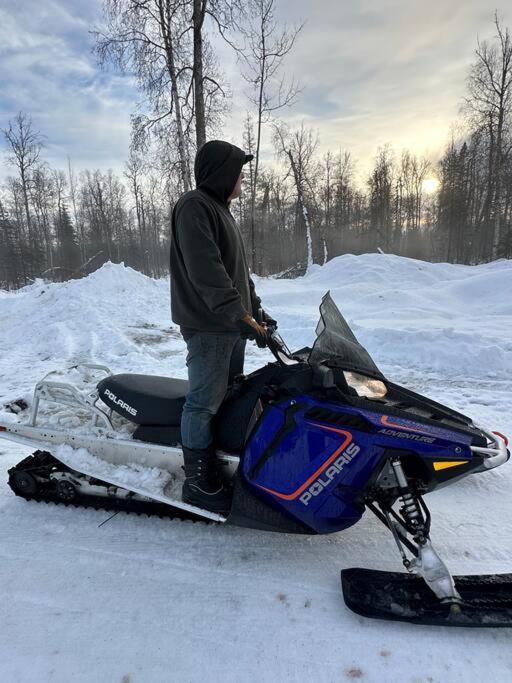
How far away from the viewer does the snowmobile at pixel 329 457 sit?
1.80 metres

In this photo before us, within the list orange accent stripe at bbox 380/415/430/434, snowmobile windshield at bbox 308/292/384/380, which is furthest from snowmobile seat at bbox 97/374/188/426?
orange accent stripe at bbox 380/415/430/434

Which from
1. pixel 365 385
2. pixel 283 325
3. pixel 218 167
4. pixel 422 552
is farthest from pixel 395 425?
pixel 283 325

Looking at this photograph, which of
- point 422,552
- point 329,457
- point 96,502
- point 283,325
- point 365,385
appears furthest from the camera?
point 283,325

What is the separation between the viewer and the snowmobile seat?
7.86ft

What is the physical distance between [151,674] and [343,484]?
106 cm

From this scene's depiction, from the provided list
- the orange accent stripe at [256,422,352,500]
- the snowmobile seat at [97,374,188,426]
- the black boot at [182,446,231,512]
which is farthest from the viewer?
the snowmobile seat at [97,374,188,426]

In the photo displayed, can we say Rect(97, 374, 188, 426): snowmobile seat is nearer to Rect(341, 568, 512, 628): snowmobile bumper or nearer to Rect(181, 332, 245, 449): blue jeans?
Rect(181, 332, 245, 449): blue jeans

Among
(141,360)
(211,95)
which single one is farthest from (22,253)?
(141,360)

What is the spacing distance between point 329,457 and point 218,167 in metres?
1.59

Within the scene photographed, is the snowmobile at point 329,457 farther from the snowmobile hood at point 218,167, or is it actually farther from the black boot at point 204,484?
the snowmobile hood at point 218,167

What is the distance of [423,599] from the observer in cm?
182

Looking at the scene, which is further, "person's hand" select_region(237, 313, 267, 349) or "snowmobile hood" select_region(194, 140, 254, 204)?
"snowmobile hood" select_region(194, 140, 254, 204)

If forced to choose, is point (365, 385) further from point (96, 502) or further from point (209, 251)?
point (96, 502)

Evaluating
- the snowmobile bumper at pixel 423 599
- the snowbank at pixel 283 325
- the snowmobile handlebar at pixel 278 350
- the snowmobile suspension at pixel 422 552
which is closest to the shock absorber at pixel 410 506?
the snowmobile suspension at pixel 422 552
